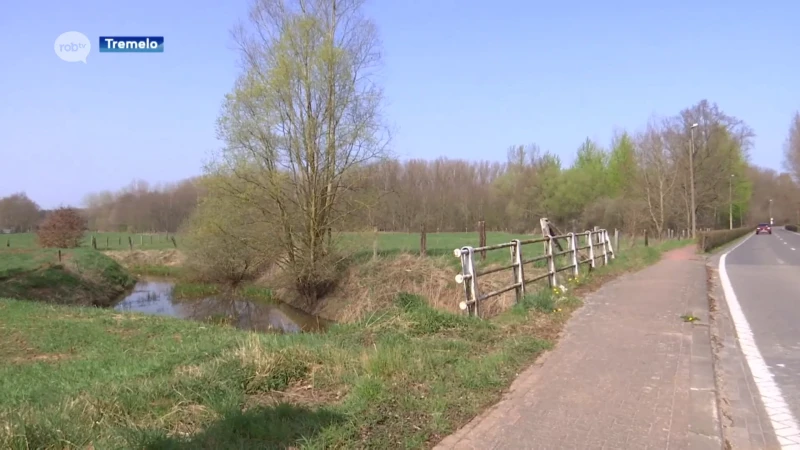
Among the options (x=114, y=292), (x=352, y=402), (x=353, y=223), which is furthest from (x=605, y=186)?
(x=352, y=402)

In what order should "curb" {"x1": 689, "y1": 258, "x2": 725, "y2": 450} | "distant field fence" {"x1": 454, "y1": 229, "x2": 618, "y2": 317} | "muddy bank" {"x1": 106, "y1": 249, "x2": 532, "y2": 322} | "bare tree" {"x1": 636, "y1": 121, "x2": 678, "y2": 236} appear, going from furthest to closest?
1. "bare tree" {"x1": 636, "y1": 121, "x2": 678, "y2": 236}
2. "muddy bank" {"x1": 106, "y1": 249, "x2": 532, "y2": 322}
3. "distant field fence" {"x1": 454, "y1": 229, "x2": 618, "y2": 317}
4. "curb" {"x1": 689, "y1": 258, "x2": 725, "y2": 450}

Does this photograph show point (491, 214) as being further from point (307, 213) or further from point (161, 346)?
point (161, 346)

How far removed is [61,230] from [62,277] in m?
17.2

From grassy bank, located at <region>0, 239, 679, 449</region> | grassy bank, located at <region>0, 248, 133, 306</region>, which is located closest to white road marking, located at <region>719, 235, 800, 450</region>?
grassy bank, located at <region>0, 239, 679, 449</region>

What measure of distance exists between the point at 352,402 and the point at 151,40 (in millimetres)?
10180

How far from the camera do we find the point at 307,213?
21.5m

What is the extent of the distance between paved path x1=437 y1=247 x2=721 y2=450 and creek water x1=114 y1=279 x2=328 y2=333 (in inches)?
431

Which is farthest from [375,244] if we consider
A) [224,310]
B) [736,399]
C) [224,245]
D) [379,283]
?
[736,399]

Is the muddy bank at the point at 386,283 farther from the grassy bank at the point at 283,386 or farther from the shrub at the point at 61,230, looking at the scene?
the shrub at the point at 61,230

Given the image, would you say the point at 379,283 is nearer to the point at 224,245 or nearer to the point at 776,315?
the point at 224,245

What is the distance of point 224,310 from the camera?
2156 centimetres

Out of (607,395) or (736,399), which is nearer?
(607,395)

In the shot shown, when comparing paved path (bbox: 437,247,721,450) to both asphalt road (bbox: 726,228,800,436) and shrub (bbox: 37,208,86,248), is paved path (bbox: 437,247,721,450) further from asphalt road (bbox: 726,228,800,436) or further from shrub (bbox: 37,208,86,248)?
shrub (bbox: 37,208,86,248)

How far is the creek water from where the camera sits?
1825 cm
